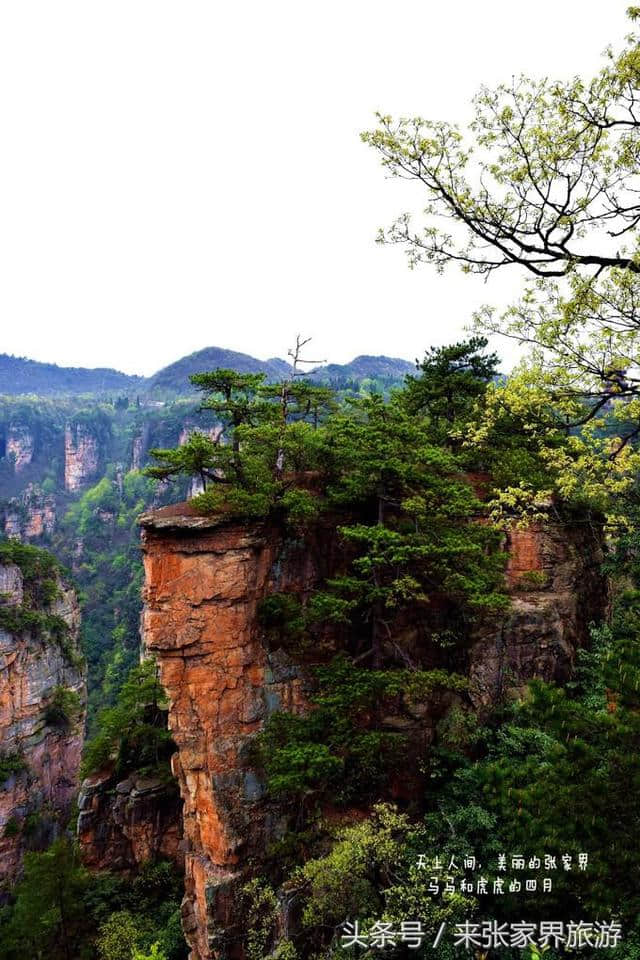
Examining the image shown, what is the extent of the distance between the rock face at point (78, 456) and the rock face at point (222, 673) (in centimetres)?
11566

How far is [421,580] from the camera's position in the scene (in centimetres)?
1334

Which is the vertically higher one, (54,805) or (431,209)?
(431,209)

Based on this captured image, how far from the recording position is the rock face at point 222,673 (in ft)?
39.4

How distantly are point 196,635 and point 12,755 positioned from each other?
25.4 meters

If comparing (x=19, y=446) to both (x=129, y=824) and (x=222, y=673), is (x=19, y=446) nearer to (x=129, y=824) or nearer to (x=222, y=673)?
(x=129, y=824)

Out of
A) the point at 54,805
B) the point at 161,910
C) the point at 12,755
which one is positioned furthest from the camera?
the point at 54,805

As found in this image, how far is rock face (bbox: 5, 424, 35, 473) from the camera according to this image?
116312 mm

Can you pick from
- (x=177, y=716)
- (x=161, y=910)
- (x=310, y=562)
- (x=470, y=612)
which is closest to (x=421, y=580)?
(x=470, y=612)

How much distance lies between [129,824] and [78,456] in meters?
114

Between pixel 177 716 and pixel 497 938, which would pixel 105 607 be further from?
pixel 497 938

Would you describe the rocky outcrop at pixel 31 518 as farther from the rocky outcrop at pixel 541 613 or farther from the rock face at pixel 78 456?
the rocky outcrop at pixel 541 613

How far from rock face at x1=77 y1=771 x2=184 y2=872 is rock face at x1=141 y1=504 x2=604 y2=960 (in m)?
3.92

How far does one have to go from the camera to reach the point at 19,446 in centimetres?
11725

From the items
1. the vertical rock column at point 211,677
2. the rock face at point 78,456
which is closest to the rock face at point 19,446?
the rock face at point 78,456
